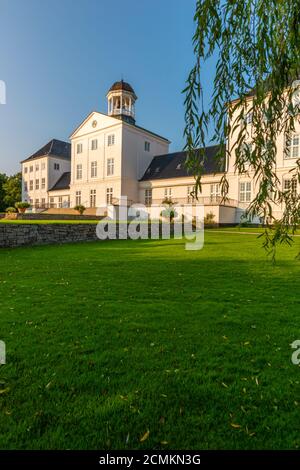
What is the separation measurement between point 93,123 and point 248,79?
4438 cm

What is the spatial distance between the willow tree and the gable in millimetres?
40237

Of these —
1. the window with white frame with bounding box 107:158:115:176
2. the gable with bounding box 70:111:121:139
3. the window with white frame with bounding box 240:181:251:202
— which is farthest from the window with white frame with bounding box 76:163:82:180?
the window with white frame with bounding box 240:181:251:202

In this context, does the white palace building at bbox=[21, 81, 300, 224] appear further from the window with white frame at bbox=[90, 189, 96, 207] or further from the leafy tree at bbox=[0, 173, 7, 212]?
the leafy tree at bbox=[0, 173, 7, 212]

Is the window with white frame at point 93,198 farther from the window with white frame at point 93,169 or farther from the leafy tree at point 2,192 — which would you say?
the leafy tree at point 2,192

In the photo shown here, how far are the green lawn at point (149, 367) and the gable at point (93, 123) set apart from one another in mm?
38798

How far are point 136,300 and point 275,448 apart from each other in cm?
363

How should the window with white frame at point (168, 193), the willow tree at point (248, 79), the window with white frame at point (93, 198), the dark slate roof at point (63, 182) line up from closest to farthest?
the willow tree at point (248, 79)
the window with white frame at point (168, 193)
the window with white frame at point (93, 198)
the dark slate roof at point (63, 182)

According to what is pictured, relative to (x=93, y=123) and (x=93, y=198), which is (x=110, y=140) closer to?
(x=93, y=123)

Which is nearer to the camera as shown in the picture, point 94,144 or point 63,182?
point 94,144

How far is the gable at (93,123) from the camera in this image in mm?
41688

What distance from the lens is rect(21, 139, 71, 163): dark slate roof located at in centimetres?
5334

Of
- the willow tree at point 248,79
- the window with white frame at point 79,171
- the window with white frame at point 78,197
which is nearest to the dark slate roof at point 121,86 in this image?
the window with white frame at point 79,171

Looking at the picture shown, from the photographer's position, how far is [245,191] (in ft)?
107

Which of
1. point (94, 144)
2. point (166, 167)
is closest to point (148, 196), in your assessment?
point (166, 167)
